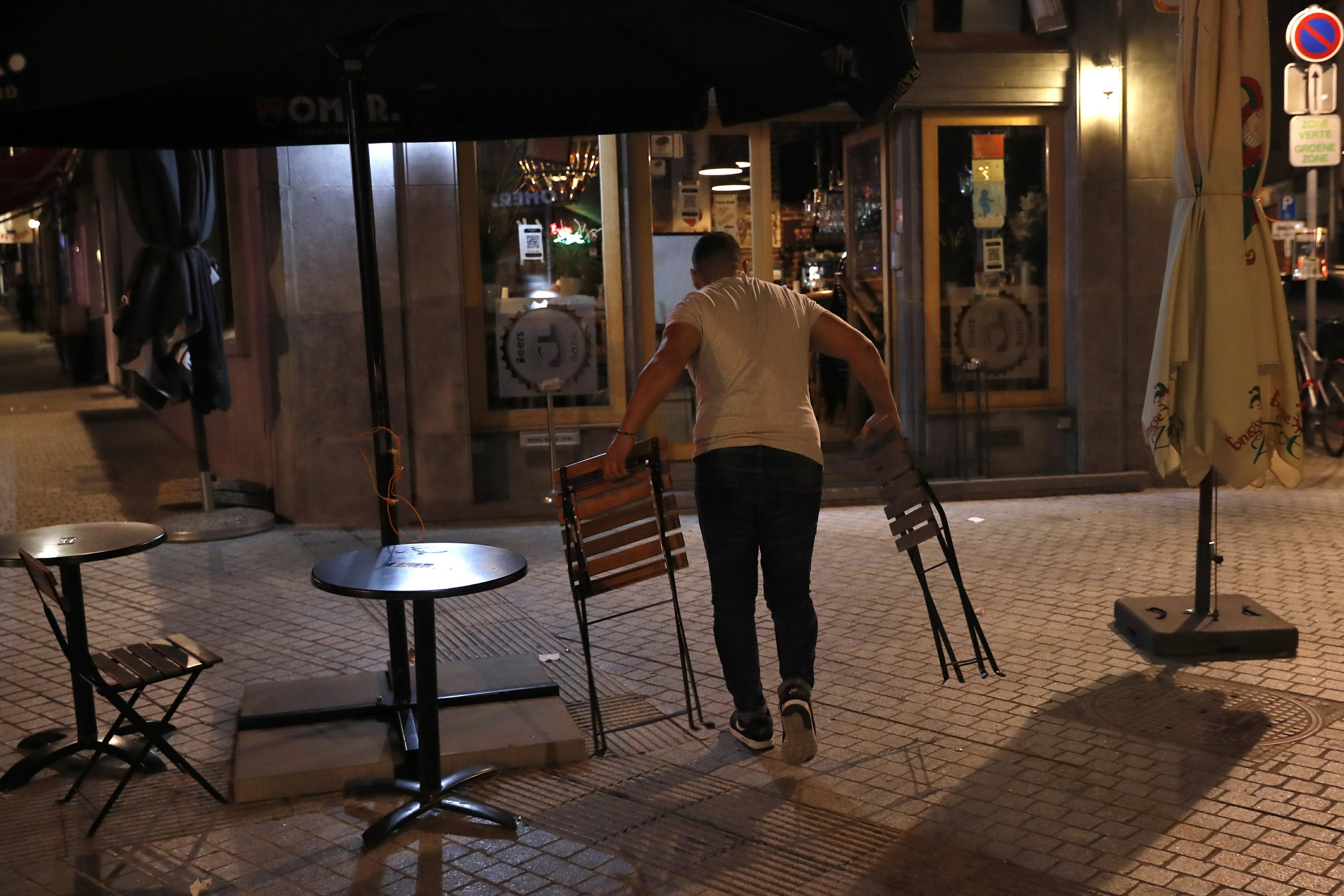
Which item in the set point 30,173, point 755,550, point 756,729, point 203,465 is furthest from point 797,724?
point 30,173

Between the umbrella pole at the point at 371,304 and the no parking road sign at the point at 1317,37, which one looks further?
the no parking road sign at the point at 1317,37

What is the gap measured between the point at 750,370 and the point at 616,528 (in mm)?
848

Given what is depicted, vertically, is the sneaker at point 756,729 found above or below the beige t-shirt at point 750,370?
below

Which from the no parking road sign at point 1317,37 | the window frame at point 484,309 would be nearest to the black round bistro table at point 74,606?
the window frame at point 484,309

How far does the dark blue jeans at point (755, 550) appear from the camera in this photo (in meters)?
4.95

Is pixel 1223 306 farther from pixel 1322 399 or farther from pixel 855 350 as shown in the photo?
pixel 1322 399

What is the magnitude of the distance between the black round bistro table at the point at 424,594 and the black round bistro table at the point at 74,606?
918 mm

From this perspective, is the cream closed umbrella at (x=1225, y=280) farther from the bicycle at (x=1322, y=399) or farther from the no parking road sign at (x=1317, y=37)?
the no parking road sign at (x=1317, y=37)

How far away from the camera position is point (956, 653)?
6.25 m

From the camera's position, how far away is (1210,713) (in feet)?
17.5

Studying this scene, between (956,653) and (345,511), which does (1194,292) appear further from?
(345,511)

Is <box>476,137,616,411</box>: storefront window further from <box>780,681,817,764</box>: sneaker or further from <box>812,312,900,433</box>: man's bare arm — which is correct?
<box>780,681,817,764</box>: sneaker

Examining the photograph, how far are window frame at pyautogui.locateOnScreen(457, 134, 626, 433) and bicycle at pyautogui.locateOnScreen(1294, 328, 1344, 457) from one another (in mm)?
6407

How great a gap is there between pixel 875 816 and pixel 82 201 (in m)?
25.3
